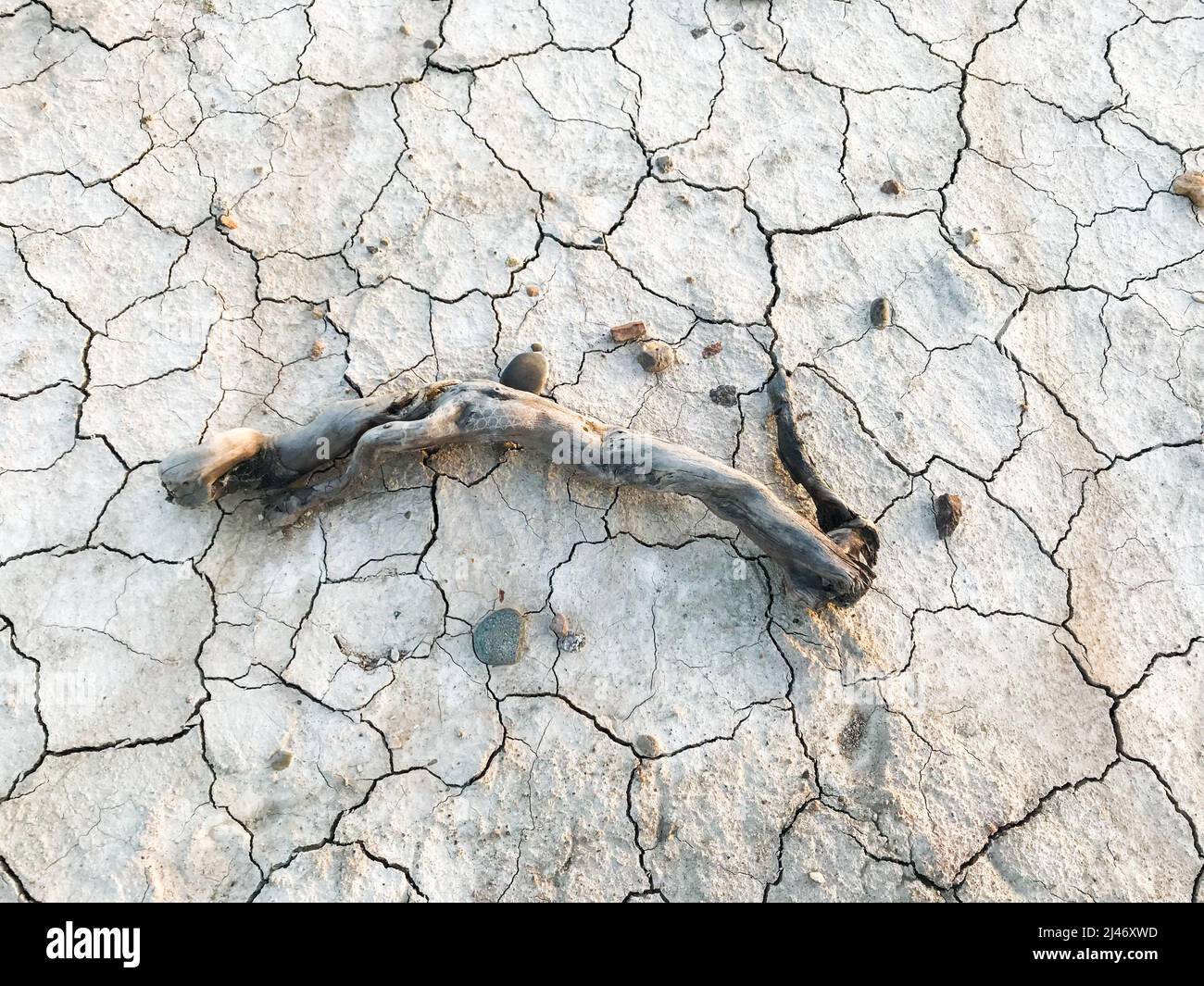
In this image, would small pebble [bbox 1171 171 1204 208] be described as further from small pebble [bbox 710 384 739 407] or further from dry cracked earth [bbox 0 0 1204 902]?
small pebble [bbox 710 384 739 407]

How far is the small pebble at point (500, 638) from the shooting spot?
2.37 m

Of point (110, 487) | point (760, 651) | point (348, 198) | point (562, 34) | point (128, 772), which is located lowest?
point (128, 772)

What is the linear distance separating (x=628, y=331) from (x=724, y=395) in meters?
0.37

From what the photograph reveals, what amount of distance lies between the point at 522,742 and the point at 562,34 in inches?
101

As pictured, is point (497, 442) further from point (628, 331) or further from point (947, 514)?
point (947, 514)

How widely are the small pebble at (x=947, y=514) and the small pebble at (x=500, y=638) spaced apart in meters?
1.30

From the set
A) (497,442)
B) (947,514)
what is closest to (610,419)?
(497,442)

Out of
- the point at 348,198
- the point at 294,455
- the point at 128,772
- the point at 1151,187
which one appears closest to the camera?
the point at 128,772

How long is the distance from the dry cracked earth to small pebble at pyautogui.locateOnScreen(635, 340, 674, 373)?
5 cm

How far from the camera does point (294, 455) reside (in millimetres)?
2391

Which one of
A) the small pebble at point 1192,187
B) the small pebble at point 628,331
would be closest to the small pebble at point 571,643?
the small pebble at point 628,331

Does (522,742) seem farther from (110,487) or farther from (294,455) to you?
(110,487)
